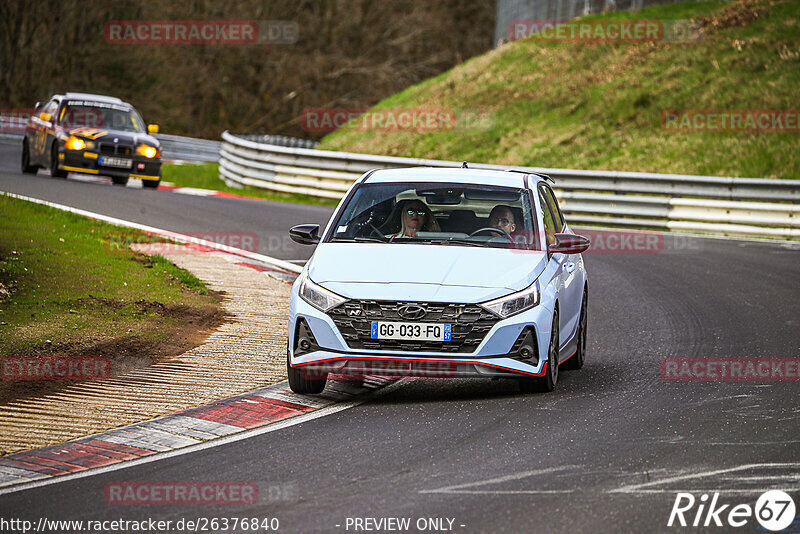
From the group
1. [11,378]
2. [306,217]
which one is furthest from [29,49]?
[11,378]

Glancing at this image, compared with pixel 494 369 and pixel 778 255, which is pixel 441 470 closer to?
pixel 494 369

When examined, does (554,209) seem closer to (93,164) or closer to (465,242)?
(465,242)

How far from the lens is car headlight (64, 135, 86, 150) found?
25891mm

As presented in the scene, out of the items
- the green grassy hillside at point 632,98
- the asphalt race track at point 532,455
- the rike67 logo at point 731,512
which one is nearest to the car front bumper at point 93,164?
the green grassy hillside at point 632,98

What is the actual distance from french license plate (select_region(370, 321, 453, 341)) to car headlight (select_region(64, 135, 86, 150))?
18962mm

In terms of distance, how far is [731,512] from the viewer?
587 cm

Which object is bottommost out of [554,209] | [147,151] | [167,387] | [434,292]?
[167,387]

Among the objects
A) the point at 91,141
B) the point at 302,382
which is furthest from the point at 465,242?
the point at 91,141

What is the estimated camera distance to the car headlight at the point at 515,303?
8492mm

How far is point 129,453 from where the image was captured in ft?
23.3

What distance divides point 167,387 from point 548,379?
276 cm

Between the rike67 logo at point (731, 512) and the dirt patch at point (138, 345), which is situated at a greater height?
the rike67 logo at point (731, 512)

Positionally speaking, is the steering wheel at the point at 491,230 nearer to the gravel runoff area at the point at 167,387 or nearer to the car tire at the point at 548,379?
the car tire at the point at 548,379

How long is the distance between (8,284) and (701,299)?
7.73m
